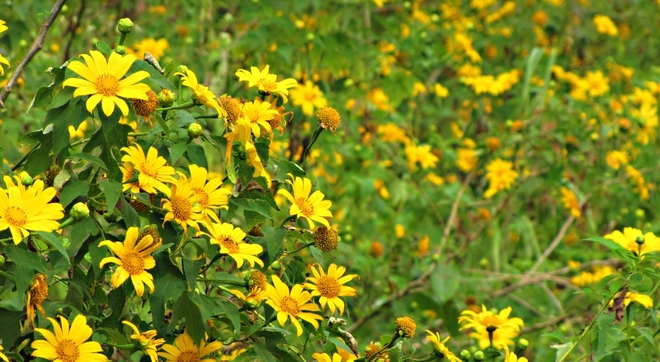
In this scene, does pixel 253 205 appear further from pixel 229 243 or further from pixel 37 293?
pixel 37 293

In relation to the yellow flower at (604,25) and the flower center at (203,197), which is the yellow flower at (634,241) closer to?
the flower center at (203,197)

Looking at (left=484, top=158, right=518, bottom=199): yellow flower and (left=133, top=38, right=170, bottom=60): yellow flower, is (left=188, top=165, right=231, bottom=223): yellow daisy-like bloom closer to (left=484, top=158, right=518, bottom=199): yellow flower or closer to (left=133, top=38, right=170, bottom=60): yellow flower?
(left=133, top=38, right=170, bottom=60): yellow flower

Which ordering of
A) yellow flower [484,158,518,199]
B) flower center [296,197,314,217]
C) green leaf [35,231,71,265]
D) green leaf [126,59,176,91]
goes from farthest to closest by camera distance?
yellow flower [484,158,518,199], flower center [296,197,314,217], green leaf [126,59,176,91], green leaf [35,231,71,265]

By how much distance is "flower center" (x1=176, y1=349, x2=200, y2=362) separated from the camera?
1338mm

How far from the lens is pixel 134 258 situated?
49.7 inches

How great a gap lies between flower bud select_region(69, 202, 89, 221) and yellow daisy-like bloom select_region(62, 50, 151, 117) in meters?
0.12

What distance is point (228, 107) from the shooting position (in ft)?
4.49

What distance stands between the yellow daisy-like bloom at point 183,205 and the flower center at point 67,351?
191 mm

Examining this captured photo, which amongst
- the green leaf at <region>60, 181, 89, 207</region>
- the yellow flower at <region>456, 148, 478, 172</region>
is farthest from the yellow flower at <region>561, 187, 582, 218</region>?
the green leaf at <region>60, 181, 89, 207</region>


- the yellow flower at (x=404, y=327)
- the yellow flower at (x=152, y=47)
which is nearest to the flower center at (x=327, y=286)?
the yellow flower at (x=404, y=327)

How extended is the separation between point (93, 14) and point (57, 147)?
239cm

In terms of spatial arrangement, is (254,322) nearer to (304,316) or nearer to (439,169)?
(304,316)

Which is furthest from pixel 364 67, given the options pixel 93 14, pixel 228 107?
pixel 228 107

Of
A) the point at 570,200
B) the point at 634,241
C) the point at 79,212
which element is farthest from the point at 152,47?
the point at 79,212
